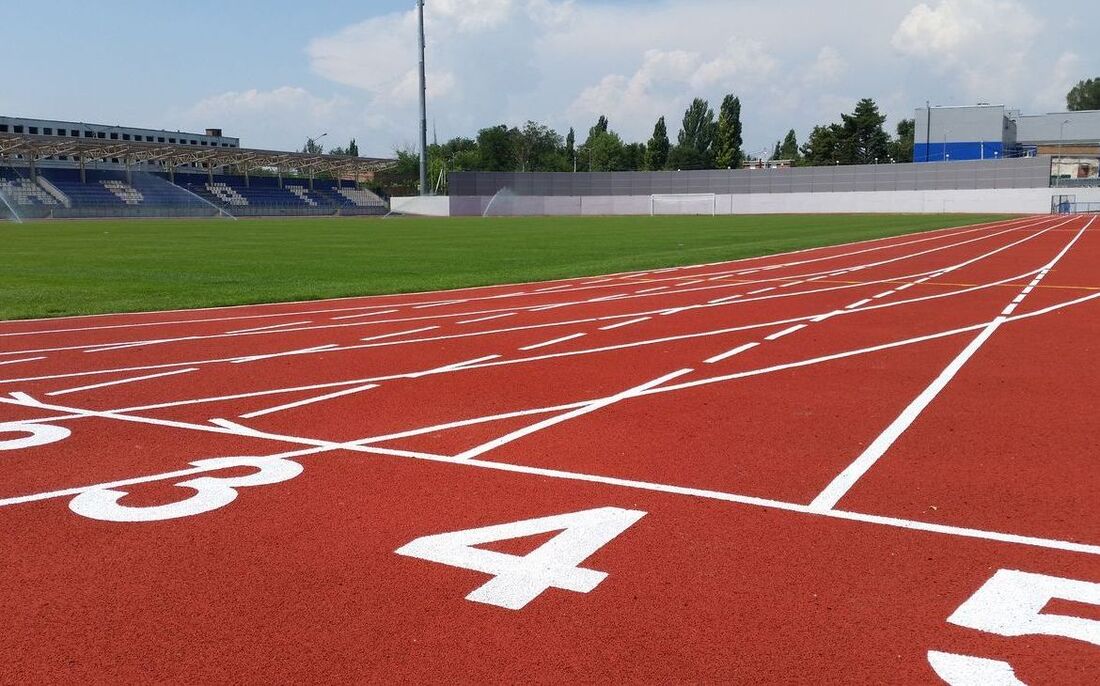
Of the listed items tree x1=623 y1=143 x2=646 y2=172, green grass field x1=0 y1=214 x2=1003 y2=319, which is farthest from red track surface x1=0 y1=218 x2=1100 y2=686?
tree x1=623 y1=143 x2=646 y2=172

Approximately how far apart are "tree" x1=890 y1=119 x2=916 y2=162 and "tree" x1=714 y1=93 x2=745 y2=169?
2133 cm

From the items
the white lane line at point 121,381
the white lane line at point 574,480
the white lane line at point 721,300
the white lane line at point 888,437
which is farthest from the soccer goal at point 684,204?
the white lane line at point 574,480

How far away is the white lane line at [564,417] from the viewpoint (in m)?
5.93

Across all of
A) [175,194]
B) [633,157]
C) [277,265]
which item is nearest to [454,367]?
[277,265]

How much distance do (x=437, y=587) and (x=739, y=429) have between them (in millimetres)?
3192

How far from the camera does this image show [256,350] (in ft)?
32.4

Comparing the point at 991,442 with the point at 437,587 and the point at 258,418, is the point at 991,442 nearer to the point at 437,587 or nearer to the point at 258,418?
the point at 437,587

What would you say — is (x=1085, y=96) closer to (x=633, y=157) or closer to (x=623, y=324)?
(x=633, y=157)

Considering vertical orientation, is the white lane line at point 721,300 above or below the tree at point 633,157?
below

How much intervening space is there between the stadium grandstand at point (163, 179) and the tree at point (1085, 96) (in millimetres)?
131281

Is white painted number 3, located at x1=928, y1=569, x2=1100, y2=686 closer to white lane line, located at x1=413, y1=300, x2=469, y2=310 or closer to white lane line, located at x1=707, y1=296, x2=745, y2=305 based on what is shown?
white lane line, located at x1=707, y1=296, x2=745, y2=305

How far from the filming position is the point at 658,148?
425 ft

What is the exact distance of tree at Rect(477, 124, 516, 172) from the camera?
13775cm

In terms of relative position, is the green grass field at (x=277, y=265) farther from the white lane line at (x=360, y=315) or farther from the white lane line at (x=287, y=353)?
the white lane line at (x=287, y=353)
